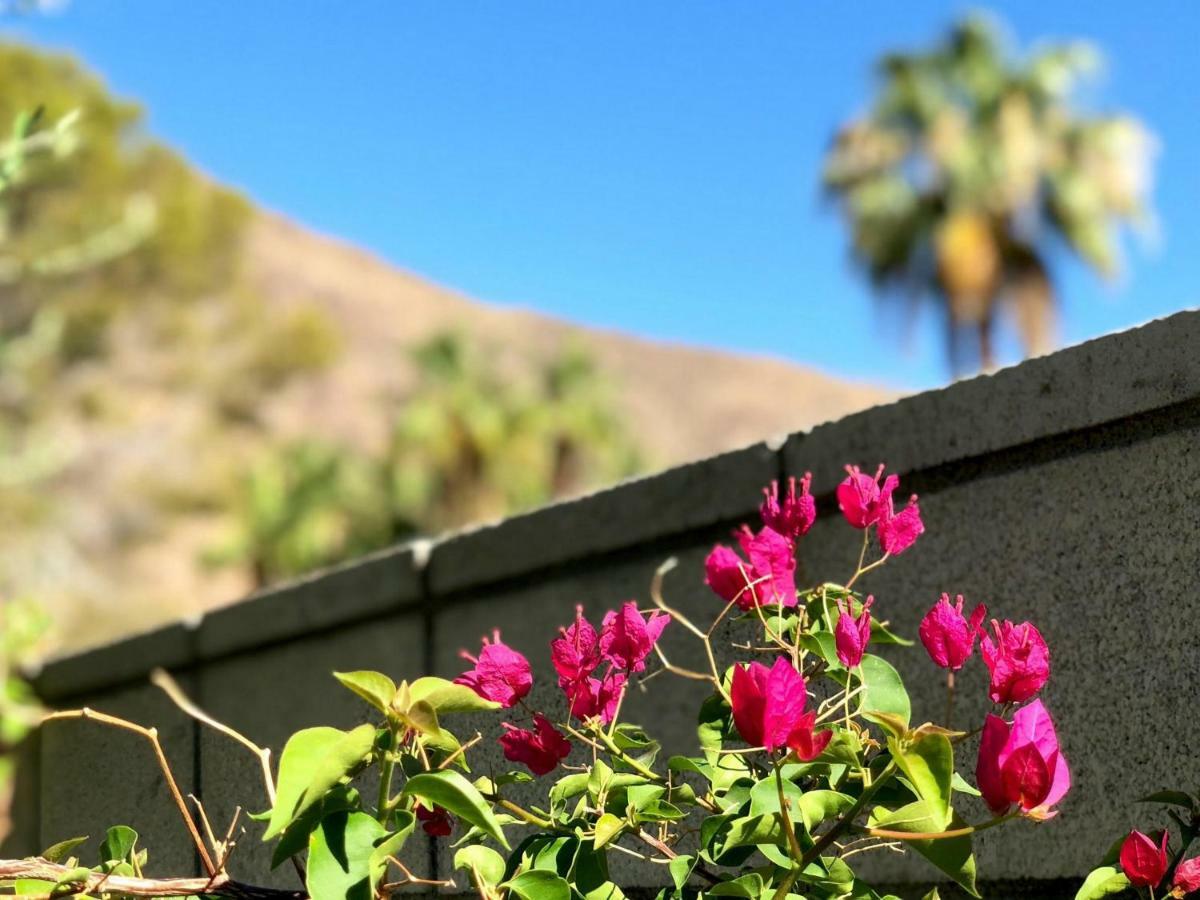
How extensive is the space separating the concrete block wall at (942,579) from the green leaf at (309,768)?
913mm

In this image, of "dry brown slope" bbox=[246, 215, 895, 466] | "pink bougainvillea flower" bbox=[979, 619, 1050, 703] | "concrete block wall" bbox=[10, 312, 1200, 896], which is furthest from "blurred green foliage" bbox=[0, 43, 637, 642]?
"dry brown slope" bbox=[246, 215, 895, 466]

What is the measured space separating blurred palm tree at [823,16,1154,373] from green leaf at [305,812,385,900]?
18.7 metres

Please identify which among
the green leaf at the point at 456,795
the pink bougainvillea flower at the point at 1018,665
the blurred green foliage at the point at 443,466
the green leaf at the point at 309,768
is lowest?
the green leaf at the point at 456,795

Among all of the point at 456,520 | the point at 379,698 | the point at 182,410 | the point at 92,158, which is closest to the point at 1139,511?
the point at 379,698

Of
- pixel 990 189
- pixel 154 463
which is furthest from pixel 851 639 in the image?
pixel 154 463

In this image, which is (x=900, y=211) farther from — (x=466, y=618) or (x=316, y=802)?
(x=316, y=802)

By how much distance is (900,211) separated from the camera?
19.5 metres

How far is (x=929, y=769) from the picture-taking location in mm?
1147

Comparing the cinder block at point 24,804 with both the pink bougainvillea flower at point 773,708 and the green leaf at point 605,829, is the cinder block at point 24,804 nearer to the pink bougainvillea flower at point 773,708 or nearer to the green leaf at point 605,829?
the green leaf at point 605,829

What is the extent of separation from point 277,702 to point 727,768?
154 cm

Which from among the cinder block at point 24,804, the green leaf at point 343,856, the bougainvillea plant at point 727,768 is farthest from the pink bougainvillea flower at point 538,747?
the cinder block at point 24,804

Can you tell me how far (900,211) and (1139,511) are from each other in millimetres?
18387

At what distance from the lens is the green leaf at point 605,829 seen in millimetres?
1290

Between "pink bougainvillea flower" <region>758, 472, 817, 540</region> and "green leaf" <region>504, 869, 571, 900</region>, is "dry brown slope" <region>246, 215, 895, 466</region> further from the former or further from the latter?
"green leaf" <region>504, 869, 571, 900</region>
